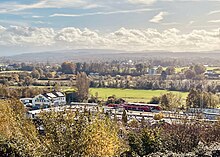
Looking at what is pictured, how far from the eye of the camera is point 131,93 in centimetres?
6081

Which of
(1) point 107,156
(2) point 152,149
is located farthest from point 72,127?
(2) point 152,149

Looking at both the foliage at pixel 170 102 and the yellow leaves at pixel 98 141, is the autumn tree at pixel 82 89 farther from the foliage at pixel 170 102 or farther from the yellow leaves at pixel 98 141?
the yellow leaves at pixel 98 141

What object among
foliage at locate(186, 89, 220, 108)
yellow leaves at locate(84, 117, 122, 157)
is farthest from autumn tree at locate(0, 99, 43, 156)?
foliage at locate(186, 89, 220, 108)

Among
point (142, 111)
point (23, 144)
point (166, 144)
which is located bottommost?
point (142, 111)

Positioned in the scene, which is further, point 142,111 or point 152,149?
point 142,111

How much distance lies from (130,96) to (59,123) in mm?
45436

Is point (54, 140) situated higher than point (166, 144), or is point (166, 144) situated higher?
point (54, 140)

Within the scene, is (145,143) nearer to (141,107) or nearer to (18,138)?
(18,138)

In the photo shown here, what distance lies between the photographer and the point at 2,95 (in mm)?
49562

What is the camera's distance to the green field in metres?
55.8

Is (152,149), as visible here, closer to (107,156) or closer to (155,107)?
(107,156)

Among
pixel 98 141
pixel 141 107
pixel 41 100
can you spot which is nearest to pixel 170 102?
pixel 141 107

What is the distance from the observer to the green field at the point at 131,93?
55.8 metres

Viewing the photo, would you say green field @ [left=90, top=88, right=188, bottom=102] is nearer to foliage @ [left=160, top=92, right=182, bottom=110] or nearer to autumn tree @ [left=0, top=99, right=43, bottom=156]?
foliage @ [left=160, top=92, right=182, bottom=110]
